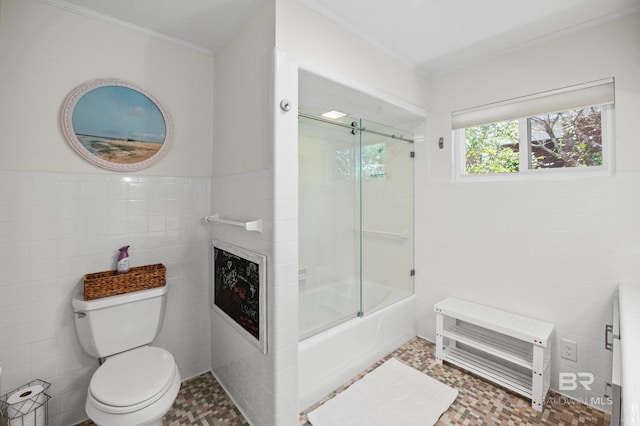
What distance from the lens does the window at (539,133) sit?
5.98ft

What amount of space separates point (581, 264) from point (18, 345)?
3.34 metres

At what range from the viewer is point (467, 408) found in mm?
1769

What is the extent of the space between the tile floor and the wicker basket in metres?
0.79

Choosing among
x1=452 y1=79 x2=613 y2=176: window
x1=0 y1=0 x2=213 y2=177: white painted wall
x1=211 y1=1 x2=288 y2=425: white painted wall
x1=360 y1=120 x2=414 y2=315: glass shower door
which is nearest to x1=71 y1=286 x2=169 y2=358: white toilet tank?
x1=211 y1=1 x2=288 y2=425: white painted wall

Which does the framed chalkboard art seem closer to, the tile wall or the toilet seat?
the tile wall

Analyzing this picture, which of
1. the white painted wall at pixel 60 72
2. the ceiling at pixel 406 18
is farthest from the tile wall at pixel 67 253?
the ceiling at pixel 406 18

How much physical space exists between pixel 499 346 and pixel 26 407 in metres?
2.81

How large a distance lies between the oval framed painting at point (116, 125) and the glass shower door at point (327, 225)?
3.19 ft

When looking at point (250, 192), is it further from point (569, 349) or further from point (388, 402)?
point (569, 349)

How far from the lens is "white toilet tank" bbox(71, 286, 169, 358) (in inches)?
61.7

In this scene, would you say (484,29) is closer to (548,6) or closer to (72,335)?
(548,6)

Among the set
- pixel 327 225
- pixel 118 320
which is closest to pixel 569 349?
pixel 327 225

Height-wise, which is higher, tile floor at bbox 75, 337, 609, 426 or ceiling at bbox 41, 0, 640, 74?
ceiling at bbox 41, 0, 640, 74

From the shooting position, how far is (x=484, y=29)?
6.11 feet
